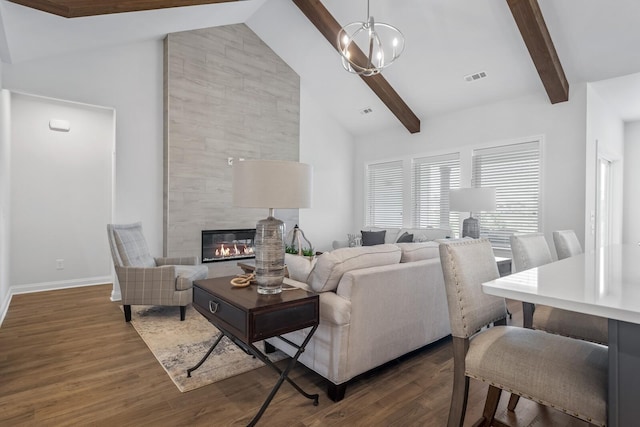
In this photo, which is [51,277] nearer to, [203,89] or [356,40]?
[203,89]

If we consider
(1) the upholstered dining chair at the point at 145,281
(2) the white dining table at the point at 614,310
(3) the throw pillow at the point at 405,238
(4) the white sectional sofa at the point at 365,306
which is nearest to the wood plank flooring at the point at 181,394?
(4) the white sectional sofa at the point at 365,306

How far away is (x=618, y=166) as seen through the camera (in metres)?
5.84

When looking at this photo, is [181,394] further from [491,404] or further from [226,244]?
[226,244]

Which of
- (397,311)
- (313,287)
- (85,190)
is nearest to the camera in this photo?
(313,287)

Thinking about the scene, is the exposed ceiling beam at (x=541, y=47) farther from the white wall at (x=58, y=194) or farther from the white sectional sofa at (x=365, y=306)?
the white wall at (x=58, y=194)

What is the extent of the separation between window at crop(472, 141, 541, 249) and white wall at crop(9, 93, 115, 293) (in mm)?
5672

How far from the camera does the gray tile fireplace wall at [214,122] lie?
487 centimetres

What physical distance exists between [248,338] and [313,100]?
596cm

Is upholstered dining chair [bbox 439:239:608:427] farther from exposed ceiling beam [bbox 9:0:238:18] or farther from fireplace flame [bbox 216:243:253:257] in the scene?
fireplace flame [bbox 216:243:253:257]

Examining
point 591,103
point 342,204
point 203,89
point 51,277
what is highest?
point 203,89

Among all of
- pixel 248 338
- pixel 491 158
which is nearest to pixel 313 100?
pixel 491 158

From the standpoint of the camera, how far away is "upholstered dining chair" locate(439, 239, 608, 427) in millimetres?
1177

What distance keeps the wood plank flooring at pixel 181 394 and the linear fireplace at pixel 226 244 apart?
2.27 meters

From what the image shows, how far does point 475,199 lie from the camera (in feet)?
14.0
